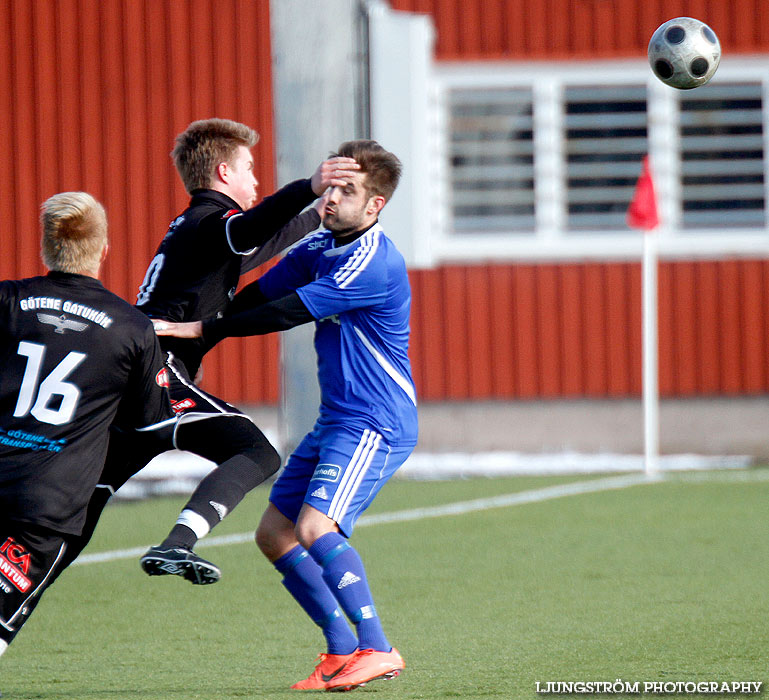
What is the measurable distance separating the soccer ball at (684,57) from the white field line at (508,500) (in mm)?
3872

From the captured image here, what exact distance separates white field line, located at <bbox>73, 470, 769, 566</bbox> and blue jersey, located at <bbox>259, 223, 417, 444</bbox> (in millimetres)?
3773

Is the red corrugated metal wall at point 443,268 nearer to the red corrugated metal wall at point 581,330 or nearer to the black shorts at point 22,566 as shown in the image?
the red corrugated metal wall at point 581,330

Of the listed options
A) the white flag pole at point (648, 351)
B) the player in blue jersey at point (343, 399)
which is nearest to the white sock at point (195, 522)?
the player in blue jersey at point (343, 399)

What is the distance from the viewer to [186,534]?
4695mm

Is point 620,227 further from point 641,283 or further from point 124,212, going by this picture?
point 124,212

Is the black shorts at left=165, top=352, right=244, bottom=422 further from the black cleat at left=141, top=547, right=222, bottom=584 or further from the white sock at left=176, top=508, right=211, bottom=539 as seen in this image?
the black cleat at left=141, top=547, right=222, bottom=584

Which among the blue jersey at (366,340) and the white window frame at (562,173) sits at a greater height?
the white window frame at (562,173)

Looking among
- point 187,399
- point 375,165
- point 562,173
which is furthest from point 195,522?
point 562,173

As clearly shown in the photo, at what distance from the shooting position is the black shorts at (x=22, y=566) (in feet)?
14.6

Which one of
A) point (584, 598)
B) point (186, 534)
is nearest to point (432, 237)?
point (584, 598)

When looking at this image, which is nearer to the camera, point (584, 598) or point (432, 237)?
point (584, 598)

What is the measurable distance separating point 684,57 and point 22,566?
4.88 meters

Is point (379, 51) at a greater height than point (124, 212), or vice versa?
point (379, 51)

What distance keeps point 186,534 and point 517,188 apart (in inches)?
374
